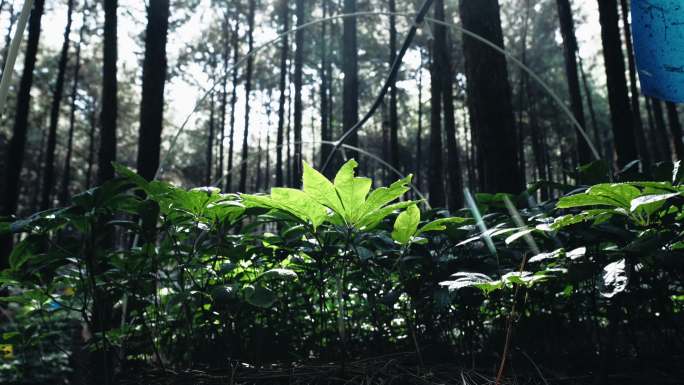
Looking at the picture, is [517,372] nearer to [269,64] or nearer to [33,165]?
[269,64]

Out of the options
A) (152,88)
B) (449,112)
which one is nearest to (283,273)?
(152,88)

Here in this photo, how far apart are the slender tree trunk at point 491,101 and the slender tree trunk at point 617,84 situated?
1.11 metres

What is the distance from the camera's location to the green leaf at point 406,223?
3.91 ft

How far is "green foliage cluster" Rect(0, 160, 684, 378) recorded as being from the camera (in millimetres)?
1092

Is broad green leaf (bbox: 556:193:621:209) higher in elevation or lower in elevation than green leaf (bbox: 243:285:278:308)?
higher

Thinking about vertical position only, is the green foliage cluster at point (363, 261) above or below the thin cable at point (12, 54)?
below

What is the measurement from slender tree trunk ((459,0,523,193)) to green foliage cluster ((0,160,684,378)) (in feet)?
5.16

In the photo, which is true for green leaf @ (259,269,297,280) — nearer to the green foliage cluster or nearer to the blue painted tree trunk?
the green foliage cluster

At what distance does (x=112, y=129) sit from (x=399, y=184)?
556 centimetres

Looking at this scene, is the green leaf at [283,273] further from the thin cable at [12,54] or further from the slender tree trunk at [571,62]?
the slender tree trunk at [571,62]

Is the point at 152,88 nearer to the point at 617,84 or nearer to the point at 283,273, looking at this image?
the point at 283,273

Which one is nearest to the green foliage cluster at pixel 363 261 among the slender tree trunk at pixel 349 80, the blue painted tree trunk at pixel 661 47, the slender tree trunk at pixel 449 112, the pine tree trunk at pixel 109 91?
the blue painted tree trunk at pixel 661 47

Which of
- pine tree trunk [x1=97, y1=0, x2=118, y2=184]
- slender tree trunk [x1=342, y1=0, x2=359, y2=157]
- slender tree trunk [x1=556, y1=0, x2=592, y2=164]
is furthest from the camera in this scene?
slender tree trunk [x1=342, y1=0, x2=359, y2=157]

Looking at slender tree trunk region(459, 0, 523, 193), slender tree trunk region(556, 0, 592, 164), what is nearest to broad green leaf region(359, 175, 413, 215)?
slender tree trunk region(459, 0, 523, 193)
